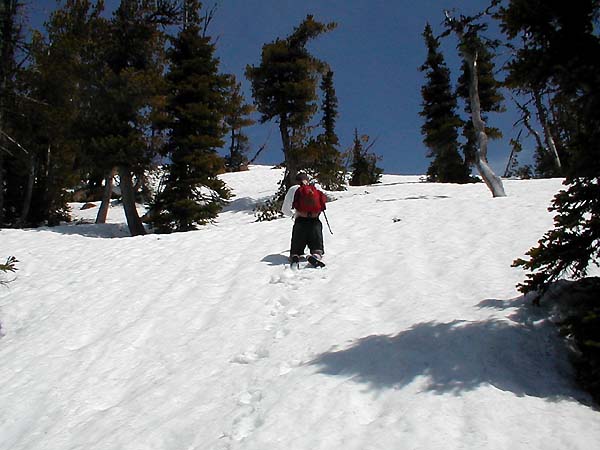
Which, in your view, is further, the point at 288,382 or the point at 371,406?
the point at 288,382

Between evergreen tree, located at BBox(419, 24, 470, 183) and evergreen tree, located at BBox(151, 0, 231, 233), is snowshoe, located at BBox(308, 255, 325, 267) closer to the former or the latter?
evergreen tree, located at BBox(151, 0, 231, 233)

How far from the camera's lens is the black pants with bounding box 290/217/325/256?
28.4 feet

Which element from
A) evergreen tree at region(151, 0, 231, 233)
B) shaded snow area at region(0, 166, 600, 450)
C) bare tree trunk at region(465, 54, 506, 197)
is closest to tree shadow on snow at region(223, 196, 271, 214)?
evergreen tree at region(151, 0, 231, 233)

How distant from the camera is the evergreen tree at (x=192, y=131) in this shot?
1644 cm

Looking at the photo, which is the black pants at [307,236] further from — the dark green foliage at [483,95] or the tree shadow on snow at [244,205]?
the dark green foliage at [483,95]

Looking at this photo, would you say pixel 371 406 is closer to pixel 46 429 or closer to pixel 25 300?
pixel 46 429

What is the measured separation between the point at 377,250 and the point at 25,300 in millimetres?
7521

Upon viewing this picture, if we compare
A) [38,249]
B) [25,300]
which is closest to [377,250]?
[25,300]

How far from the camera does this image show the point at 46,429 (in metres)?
4.64

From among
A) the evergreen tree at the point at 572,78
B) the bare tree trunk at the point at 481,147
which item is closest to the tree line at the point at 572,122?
the evergreen tree at the point at 572,78

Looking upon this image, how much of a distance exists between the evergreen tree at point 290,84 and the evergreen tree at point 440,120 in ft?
33.3

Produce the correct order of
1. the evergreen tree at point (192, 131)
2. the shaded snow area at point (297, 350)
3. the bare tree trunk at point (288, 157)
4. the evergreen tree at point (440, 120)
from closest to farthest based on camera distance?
the shaded snow area at point (297, 350)
the evergreen tree at point (192, 131)
the bare tree trunk at point (288, 157)
the evergreen tree at point (440, 120)

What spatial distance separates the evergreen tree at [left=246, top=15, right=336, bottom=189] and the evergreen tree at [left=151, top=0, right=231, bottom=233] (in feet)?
11.6

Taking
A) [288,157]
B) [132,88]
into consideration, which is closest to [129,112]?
[132,88]
